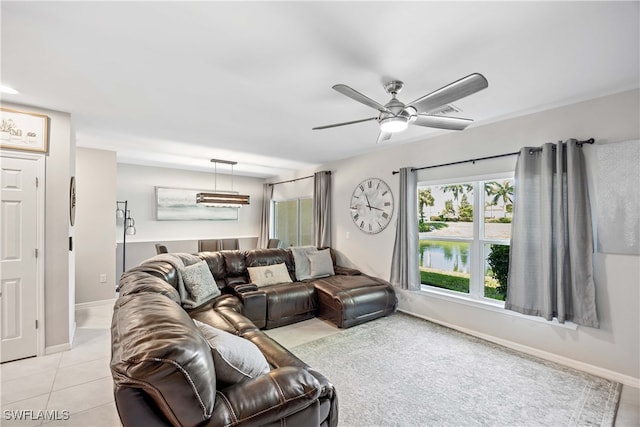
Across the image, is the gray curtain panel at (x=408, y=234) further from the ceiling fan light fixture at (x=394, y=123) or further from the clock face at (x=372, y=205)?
the ceiling fan light fixture at (x=394, y=123)

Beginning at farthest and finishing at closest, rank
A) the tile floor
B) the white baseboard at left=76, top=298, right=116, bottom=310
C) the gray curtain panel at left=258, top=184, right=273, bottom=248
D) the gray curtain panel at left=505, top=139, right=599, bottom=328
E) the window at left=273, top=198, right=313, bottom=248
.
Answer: the gray curtain panel at left=258, top=184, right=273, bottom=248, the window at left=273, top=198, right=313, bottom=248, the white baseboard at left=76, top=298, right=116, bottom=310, the gray curtain panel at left=505, top=139, right=599, bottom=328, the tile floor

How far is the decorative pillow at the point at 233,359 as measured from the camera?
1314mm

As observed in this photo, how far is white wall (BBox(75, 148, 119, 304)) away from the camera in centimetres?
430

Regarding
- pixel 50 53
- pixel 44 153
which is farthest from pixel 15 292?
pixel 50 53

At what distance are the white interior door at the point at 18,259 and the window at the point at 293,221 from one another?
4.22 m

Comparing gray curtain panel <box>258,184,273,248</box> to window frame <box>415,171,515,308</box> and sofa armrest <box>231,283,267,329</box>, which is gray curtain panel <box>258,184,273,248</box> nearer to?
sofa armrest <box>231,283,267,329</box>

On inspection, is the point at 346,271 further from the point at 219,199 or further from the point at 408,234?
the point at 219,199

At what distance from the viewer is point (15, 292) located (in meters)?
2.70

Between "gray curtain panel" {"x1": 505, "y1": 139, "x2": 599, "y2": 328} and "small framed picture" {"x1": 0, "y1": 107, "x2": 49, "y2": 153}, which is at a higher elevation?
"small framed picture" {"x1": 0, "y1": 107, "x2": 49, "y2": 153}

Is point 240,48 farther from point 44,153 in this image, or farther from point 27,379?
point 27,379

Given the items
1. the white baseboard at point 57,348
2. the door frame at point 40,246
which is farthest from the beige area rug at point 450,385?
the door frame at point 40,246

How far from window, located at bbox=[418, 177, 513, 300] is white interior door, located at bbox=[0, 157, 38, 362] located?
14.7 ft

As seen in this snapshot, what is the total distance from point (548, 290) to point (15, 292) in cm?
506

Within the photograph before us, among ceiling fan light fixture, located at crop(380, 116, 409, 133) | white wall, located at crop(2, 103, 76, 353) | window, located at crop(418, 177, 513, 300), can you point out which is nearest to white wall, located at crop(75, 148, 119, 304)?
white wall, located at crop(2, 103, 76, 353)
